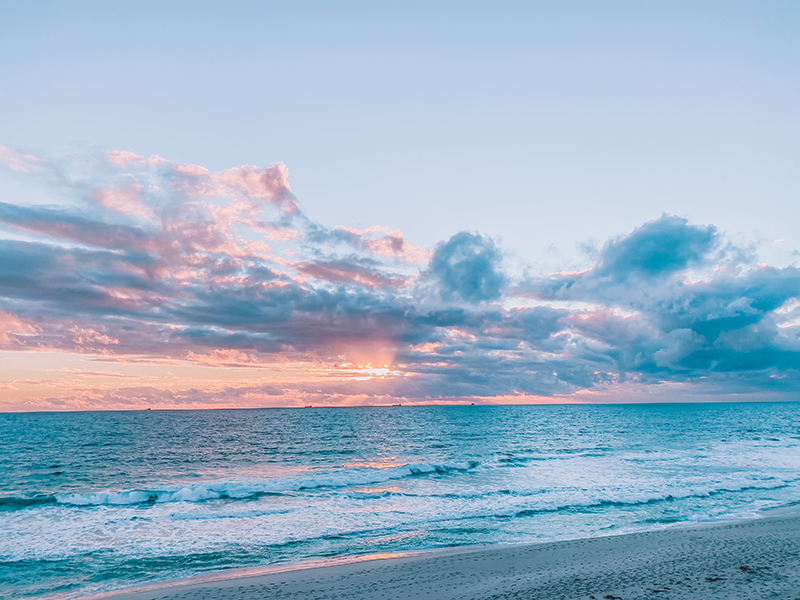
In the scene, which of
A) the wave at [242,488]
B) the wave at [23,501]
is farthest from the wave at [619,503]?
the wave at [23,501]

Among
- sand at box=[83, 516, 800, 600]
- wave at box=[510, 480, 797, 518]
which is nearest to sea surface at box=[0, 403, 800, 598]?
wave at box=[510, 480, 797, 518]

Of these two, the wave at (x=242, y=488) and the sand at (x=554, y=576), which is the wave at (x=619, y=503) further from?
→ the wave at (x=242, y=488)

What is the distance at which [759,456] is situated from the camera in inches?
2085

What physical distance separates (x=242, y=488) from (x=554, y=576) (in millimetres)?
23814

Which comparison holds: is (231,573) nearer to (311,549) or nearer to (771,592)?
(311,549)

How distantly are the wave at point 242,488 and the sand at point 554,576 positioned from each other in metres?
15.9

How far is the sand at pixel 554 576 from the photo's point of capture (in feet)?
44.5

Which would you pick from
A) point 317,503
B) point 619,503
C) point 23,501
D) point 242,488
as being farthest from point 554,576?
point 23,501

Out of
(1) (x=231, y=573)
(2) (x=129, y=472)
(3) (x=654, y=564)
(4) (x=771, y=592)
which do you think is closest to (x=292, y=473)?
(2) (x=129, y=472)

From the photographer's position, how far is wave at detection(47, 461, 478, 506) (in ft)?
96.5

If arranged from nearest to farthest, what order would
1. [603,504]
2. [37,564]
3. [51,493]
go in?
[37,564]
[603,504]
[51,493]

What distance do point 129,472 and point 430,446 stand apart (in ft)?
121

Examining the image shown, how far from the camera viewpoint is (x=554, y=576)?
15.0 meters

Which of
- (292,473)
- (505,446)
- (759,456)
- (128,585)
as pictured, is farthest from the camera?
(505,446)
